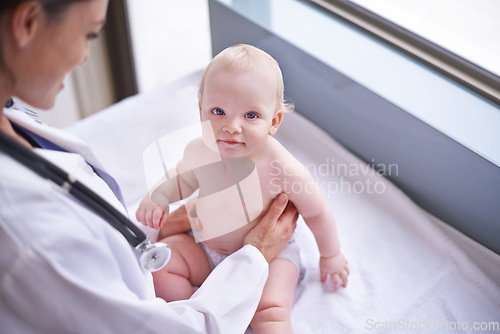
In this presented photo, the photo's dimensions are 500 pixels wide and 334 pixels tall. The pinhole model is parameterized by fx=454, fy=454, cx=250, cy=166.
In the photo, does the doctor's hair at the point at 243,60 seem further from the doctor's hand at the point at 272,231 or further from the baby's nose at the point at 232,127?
the doctor's hand at the point at 272,231

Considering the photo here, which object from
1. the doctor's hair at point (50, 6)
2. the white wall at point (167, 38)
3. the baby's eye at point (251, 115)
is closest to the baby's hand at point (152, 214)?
the baby's eye at point (251, 115)

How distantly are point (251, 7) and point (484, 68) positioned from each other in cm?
78

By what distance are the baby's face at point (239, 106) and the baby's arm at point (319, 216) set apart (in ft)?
0.46

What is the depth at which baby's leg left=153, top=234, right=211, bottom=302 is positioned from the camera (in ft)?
3.49

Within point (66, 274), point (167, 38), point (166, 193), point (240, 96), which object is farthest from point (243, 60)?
point (167, 38)

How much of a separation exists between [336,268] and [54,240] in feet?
2.35

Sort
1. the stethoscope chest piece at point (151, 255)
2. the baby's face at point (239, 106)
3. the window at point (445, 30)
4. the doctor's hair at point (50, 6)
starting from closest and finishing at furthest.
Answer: the doctor's hair at point (50, 6)
the stethoscope chest piece at point (151, 255)
the baby's face at point (239, 106)
the window at point (445, 30)

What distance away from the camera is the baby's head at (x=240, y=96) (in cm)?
92

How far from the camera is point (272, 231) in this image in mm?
1046

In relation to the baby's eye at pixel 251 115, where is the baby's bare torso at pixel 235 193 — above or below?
below

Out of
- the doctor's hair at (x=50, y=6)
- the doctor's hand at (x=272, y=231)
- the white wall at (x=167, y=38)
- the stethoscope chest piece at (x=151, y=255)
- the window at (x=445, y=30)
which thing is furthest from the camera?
the white wall at (x=167, y=38)

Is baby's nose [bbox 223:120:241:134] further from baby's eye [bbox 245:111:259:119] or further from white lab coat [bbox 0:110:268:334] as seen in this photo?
white lab coat [bbox 0:110:268:334]

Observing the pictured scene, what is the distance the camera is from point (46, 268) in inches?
24.6

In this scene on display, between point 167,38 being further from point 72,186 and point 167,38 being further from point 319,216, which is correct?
point 72,186
